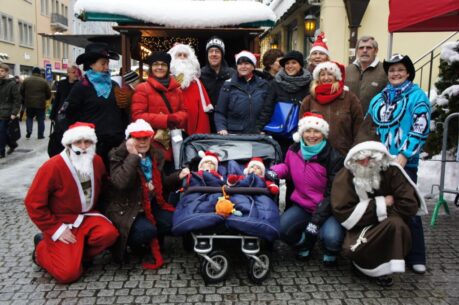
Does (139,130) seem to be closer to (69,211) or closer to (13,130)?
(69,211)

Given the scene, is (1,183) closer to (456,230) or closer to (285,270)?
(285,270)

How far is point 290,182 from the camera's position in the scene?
4.58 m

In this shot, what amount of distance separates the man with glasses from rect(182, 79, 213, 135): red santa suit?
1673mm

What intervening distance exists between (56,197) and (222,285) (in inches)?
62.3

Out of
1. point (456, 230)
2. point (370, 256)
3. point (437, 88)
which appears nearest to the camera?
point (370, 256)

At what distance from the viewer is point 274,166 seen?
4.35 meters

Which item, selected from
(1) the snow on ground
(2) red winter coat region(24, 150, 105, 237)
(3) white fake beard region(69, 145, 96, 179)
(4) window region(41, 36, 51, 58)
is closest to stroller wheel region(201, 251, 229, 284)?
(2) red winter coat region(24, 150, 105, 237)

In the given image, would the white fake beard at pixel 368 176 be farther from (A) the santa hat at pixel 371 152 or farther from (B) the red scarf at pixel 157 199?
(B) the red scarf at pixel 157 199

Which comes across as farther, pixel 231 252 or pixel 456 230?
pixel 456 230

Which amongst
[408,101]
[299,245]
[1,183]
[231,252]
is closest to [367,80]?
[408,101]

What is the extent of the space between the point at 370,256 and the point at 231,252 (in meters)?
1.35

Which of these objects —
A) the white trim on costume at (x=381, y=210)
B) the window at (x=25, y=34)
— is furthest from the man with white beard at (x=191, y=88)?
the window at (x=25, y=34)

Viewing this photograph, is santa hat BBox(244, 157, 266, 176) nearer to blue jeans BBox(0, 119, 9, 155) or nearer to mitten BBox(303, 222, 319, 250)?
mitten BBox(303, 222, 319, 250)

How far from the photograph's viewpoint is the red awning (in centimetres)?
437
